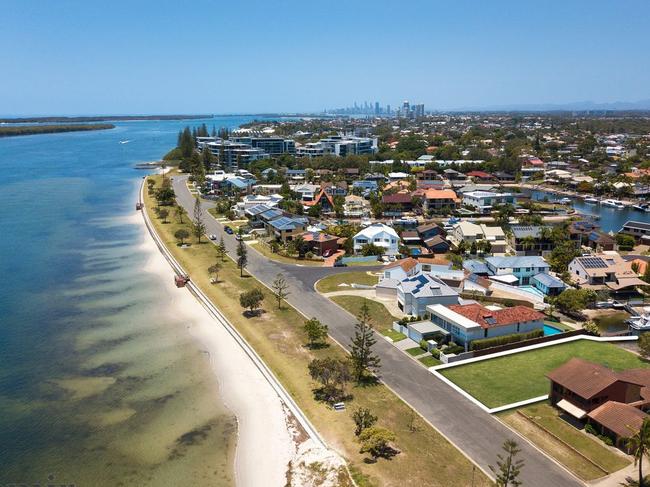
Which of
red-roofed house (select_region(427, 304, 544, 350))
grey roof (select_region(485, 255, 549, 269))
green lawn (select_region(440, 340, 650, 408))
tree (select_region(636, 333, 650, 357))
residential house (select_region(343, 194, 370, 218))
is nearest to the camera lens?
green lawn (select_region(440, 340, 650, 408))

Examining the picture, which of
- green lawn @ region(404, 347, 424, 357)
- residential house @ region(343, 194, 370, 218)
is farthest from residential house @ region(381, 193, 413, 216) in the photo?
green lawn @ region(404, 347, 424, 357)

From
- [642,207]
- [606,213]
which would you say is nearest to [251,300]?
[606,213]

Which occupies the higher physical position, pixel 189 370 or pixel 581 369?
pixel 581 369

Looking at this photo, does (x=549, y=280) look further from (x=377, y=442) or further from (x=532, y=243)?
(x=377, y=442)

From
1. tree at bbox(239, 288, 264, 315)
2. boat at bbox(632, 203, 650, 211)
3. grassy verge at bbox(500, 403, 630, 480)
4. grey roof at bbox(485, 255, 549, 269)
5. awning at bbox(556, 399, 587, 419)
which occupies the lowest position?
boat at bbox(632, 203, 650, 211)

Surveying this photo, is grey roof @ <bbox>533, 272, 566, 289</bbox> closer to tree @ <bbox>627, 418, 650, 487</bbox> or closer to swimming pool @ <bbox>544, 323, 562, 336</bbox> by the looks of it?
swimming pool @ <bbox>544, 323, 562, 336</bbox>

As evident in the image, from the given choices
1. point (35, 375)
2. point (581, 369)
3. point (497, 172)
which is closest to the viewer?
point (581, 369)

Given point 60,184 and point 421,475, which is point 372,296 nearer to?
point 421,475

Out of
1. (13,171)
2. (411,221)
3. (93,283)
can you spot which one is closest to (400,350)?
(93,283)
